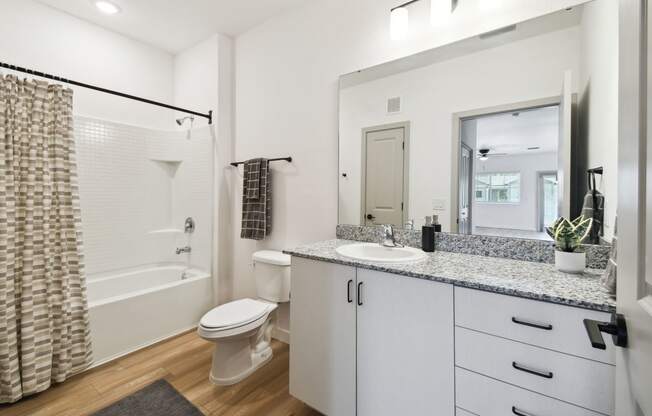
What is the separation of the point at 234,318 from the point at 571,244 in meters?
1.78

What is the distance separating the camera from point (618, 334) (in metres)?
0.59

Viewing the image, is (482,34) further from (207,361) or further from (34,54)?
(34,54)

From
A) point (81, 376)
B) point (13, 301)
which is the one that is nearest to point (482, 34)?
point (13, 301)

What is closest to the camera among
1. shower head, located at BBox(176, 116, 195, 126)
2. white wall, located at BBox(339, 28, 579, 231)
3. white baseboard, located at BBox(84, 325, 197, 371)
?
white wall, located at BBox(339, 28, 579, 231)

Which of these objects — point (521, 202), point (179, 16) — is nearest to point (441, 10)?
point (521, 202)

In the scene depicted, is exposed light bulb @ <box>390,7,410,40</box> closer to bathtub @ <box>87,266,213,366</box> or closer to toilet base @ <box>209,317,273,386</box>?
toilet base @ <box>209,317,273,386</box>

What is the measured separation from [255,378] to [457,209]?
1649 millimetres

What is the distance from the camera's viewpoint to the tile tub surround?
1228 millimetres

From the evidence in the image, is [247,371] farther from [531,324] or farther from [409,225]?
[531,324]

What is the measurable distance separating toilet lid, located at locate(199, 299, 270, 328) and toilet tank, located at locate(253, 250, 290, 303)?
0.41 feet

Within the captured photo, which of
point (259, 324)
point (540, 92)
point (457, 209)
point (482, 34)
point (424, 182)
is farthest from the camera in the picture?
point (259, 324)

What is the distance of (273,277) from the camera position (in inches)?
83.9

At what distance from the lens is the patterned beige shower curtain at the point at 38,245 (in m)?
1.62

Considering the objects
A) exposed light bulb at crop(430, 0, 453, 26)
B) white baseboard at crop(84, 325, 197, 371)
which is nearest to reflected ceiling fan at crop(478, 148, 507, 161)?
exposed light bulb at crop(430, 0, 453, 26)
